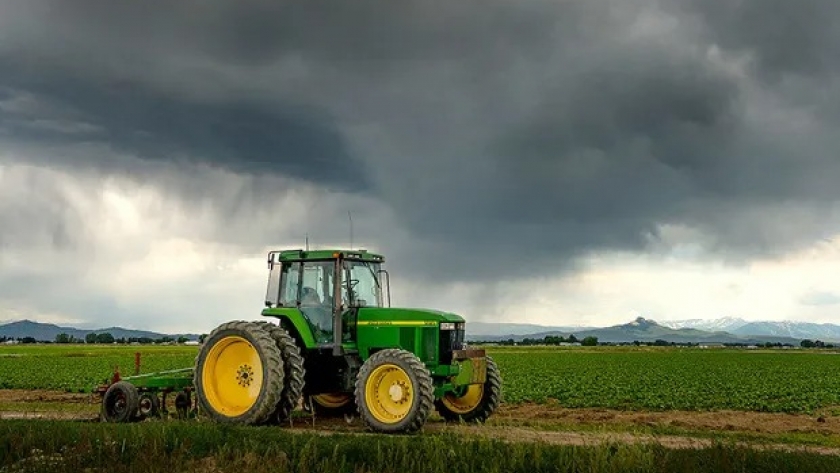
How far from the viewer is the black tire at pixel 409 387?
1579 centimetres

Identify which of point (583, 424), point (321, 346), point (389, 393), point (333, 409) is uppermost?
point (321, 346)

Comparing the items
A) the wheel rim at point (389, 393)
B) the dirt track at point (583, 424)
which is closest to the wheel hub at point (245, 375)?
the dirt track at point (583, 424)

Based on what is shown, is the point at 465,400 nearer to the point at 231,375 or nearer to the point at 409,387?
the point at 409,387

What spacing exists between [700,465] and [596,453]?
144 centimetres

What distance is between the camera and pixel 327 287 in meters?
17.9

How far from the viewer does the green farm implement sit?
55.3ft

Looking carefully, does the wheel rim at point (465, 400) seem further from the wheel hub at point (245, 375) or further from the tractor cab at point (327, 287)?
the wheel hub at point (245, 375)

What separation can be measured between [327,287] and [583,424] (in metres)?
8.08

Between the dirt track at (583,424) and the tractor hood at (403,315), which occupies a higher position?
the tractor hood at (403,315)

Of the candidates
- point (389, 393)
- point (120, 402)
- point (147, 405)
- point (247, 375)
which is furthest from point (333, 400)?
point (120, 402)

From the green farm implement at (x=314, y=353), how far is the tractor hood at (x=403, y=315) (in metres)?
0.02

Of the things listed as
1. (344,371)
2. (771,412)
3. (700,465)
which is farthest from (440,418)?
(771,412)

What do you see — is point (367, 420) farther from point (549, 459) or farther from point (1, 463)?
point (1, 463)

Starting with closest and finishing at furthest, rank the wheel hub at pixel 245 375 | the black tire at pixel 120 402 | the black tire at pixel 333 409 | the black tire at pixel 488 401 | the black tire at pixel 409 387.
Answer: the black tire at pixel 409 387 → the wheel hub at pixel 245 375 → the black tire at pixel 120 402 → the black tire at pixel 488 401 → the black tire at pixel 333 409
